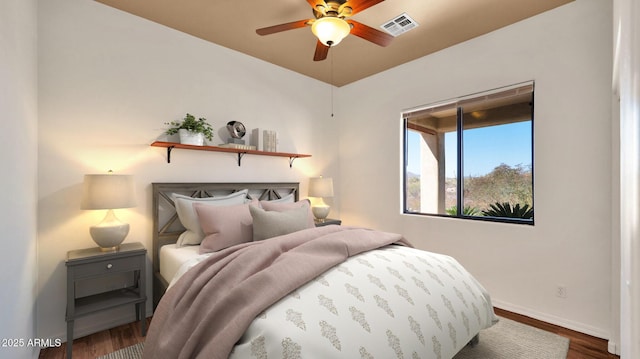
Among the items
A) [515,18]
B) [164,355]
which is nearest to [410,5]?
[515,18]

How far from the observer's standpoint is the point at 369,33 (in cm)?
217

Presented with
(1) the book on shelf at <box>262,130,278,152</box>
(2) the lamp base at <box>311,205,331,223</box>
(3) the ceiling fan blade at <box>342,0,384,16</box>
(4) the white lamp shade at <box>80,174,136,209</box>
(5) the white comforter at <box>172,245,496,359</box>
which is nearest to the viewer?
(5) the white comforter at <box>172,245,496,359</box>

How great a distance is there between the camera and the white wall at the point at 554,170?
2271 millimetres

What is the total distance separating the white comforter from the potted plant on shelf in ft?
6.53

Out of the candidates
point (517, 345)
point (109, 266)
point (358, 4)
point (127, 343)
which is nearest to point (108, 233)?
point (109, 266)

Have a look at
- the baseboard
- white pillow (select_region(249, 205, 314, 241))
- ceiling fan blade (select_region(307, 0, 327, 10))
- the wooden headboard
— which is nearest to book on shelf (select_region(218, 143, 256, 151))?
the wooden headboard

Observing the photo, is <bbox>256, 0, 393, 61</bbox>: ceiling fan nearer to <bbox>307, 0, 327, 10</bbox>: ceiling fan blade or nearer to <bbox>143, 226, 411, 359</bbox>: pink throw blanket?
<bbox>307, 0, 327, 10</bbox>: ceiling fan blade

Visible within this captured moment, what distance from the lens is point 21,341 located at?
1597 millimetres

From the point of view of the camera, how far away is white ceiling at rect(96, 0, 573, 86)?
7.96 feet

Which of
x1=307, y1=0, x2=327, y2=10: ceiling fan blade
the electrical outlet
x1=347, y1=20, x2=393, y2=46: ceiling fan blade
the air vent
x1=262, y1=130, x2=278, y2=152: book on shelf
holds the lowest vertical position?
the electrical outlet

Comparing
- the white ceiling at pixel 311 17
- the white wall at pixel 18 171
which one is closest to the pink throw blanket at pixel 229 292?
the white wall at pixel 18 171

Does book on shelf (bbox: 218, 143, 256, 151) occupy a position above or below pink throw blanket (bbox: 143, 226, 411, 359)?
above

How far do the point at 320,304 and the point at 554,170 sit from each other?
2.50 metres

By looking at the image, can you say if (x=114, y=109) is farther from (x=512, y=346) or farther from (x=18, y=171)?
(x=512, y=346)
